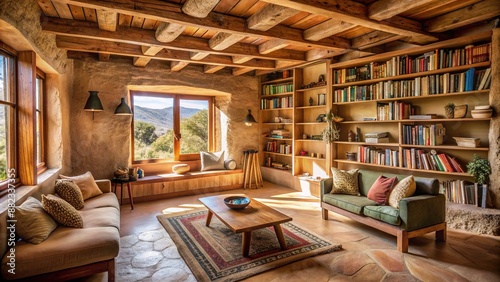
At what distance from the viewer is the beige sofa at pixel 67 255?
1957mm

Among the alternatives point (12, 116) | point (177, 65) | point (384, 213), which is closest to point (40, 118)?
point (12, 116)

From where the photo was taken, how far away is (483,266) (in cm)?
256

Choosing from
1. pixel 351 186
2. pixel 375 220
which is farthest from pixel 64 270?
pixel 351 186

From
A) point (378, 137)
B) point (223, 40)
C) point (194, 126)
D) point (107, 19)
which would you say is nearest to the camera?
point (107, 19)

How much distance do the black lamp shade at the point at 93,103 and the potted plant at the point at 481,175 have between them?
17.6ft

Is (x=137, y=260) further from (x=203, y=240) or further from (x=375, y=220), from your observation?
(x=375, y=220)

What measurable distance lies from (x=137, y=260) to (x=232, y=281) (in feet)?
3.48

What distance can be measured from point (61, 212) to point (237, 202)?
70.9 inches

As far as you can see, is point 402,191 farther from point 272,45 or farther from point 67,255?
point 67,255

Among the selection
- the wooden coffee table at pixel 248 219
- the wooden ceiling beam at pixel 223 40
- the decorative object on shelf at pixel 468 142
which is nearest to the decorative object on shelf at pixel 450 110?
the decorative object on shelf at pixel 468 142

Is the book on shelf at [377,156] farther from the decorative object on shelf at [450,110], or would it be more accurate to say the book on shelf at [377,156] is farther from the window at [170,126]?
the window at [170,126]

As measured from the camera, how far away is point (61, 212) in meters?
2.43

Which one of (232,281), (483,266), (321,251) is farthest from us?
(321,251)

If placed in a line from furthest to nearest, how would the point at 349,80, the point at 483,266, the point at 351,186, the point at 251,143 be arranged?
the point at 251,143 < the point at 349,80 < the point at 351,186 < the point at 483,266
